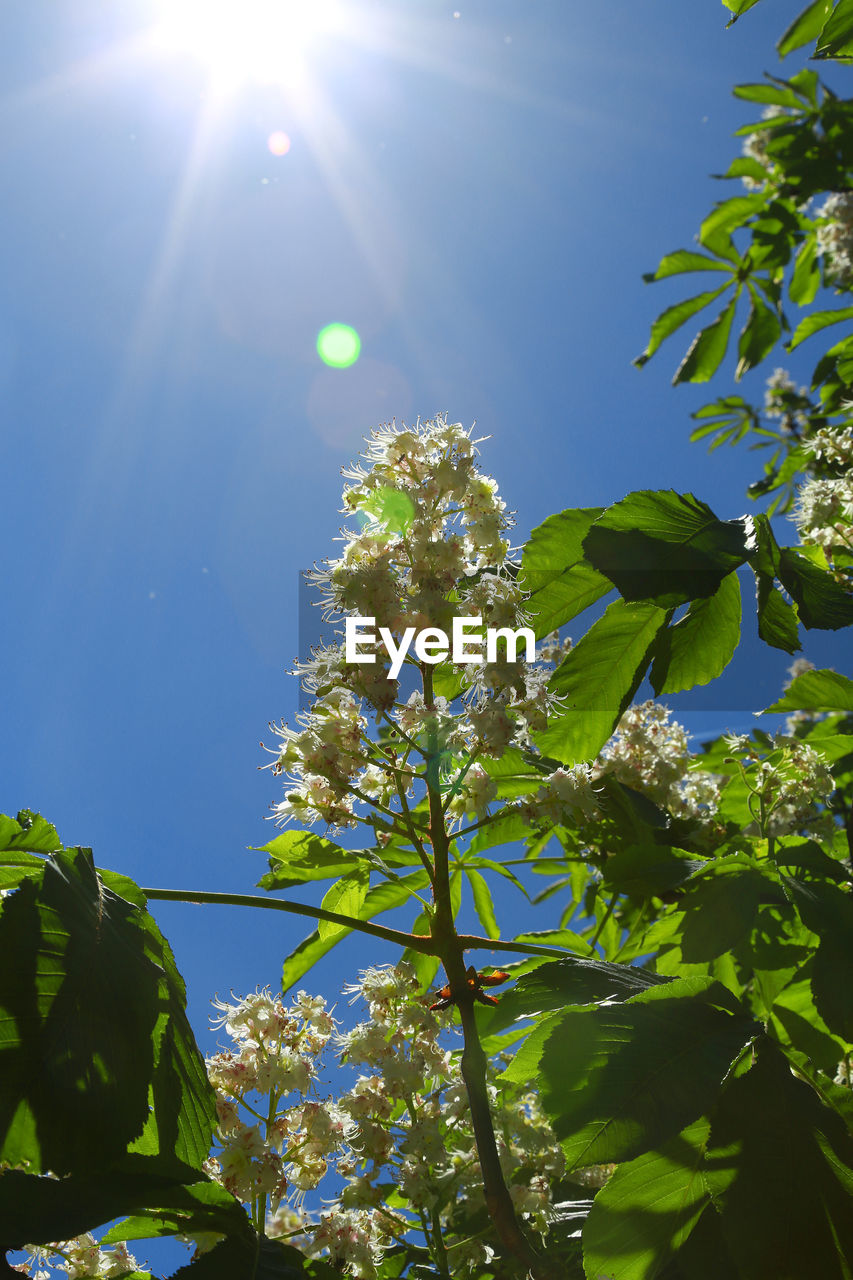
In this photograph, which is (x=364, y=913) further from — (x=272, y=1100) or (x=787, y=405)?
(x=787, y=405)

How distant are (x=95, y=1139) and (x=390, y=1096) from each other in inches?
40.5

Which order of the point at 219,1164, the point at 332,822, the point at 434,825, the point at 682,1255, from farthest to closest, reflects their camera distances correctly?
the point at 219,1164 → the point at 332,822 → the point at 434,825 → the point at 682,1255

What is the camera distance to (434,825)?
1352 mm

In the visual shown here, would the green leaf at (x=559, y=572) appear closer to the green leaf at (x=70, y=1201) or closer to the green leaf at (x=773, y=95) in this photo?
the green leaf at (x=70, y=1201)

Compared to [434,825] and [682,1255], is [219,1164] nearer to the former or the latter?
[434,825]

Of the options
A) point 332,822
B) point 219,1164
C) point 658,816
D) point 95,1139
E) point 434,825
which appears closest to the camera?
point 95,1139

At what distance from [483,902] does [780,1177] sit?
1.27m

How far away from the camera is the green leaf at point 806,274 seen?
331 cm

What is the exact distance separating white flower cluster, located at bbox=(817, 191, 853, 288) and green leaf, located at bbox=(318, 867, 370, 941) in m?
3.25

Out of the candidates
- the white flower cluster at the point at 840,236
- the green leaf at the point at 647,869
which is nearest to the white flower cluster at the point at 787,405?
the white flower cluster at the point at 840,236

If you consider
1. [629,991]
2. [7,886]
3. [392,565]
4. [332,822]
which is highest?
[392,565]

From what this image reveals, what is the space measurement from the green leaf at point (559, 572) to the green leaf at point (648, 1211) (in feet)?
2.31

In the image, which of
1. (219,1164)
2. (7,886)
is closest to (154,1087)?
(7,886)

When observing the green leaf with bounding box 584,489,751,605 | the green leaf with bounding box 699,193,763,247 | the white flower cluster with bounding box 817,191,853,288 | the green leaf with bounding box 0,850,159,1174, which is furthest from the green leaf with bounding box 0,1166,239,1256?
the white flower cluster with bounding box 817,191,853,288
